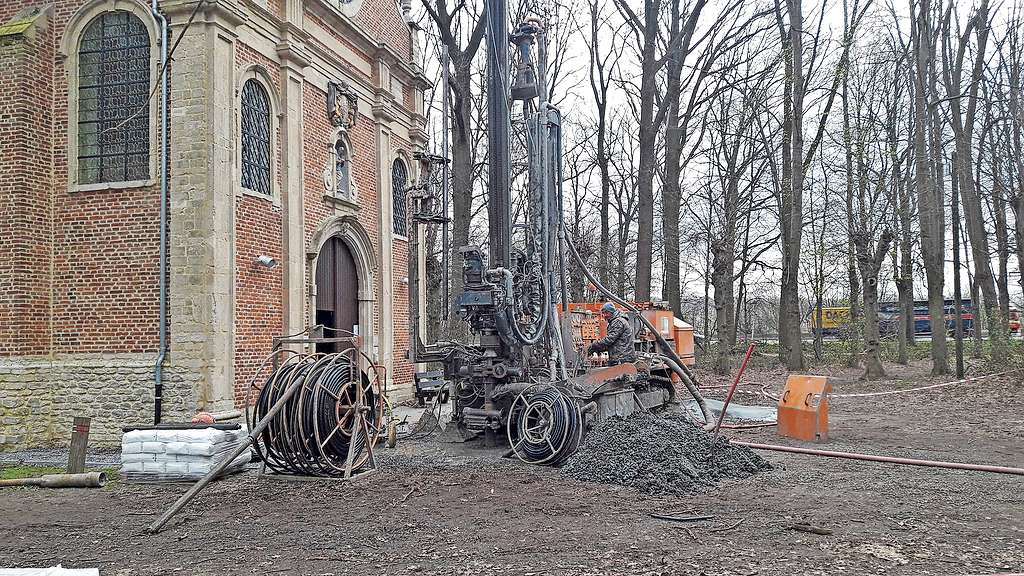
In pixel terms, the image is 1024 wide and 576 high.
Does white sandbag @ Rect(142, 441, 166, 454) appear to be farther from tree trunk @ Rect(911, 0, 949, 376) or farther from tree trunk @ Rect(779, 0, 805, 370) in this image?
tree trunk @ Rect(911, 0, 949, 376)

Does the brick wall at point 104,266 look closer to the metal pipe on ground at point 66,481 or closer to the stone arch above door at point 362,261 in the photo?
the metal pipe on ground at point 66,481

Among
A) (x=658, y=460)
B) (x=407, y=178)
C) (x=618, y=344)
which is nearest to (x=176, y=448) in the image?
(x=658, y=460)

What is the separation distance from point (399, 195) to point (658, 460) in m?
11.8

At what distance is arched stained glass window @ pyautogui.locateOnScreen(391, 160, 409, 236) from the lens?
19141 millimetres

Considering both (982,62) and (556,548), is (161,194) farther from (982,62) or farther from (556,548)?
(982,62)

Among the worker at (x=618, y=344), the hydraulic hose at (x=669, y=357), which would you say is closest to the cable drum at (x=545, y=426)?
the hydraulic hose at (x=669, y=357)

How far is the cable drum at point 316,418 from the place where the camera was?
895 centimetres

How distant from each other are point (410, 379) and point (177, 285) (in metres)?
7.88

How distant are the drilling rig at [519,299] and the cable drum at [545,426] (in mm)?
19

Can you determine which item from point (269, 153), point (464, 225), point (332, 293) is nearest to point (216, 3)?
point (269, 153)

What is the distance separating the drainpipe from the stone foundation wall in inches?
4.8

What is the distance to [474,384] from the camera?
11797 mm

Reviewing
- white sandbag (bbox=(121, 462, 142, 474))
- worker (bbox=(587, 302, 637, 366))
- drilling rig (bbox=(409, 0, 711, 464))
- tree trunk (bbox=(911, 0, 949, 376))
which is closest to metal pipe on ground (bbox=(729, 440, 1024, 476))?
drilling rig (bbox=(409, 0, 711, 464))

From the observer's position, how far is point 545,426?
10453 millimetres
